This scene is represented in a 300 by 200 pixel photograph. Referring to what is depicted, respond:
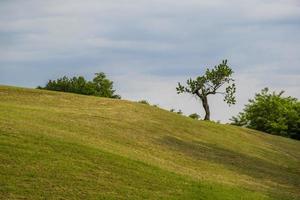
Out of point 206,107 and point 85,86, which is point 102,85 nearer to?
point 85,86

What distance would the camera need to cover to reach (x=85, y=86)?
296 feet

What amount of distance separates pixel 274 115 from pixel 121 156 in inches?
2368

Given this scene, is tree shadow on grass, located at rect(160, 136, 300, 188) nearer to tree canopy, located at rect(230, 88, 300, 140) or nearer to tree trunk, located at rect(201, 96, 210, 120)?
tree trunk, located at rect(201, 96, 210, 120)

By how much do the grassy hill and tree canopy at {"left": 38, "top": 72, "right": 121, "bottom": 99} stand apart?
45.0m

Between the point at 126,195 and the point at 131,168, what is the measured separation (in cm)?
335

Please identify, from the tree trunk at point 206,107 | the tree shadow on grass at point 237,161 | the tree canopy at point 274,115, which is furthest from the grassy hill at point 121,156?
the tree canopy at point 274,115

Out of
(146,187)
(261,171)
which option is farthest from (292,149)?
(146,187)

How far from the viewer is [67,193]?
18.3m

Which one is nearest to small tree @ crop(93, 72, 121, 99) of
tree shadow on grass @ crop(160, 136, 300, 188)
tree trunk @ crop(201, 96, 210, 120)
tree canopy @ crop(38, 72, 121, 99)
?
tree canopy @ crop(38, 72, 121, 99)

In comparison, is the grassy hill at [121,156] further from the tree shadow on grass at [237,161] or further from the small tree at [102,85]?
the small tree at [102,85]

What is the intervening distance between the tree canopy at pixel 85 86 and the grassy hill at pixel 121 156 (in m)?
45.0

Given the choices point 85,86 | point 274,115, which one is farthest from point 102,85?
point 274,115

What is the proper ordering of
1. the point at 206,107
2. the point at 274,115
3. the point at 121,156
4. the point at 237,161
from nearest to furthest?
the point at 121,156, the point at 237,161, the point at 206,107, the point at 274,115

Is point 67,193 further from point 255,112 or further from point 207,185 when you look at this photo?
point 255,112
